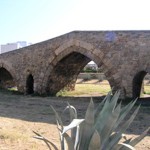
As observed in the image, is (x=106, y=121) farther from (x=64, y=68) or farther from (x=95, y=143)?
(x=64, y=68)

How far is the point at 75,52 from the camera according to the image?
1683 cm

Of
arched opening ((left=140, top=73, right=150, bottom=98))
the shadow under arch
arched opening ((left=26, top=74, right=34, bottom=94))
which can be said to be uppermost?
the shadow under arch

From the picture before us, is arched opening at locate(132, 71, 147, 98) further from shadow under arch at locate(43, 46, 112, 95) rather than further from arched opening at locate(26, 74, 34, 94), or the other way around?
arched opening at locate(26, 74, 34, 94)

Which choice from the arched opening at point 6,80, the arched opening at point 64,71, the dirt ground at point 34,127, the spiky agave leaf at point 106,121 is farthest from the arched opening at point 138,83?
the spiky agave leaf at point 106,121

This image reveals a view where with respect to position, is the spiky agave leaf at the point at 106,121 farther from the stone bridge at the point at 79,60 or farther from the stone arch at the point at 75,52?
the stone arch at the point at 75,52

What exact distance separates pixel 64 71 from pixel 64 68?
0.34 m

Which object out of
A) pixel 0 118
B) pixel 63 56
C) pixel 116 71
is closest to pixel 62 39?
pixel 63 56

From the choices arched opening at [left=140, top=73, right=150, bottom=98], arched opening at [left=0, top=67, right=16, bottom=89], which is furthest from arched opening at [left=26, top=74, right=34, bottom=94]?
arched opening at [left=140, top=73, right=150, bottom=98]

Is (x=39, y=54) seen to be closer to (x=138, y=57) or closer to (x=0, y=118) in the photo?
(x=138, y=57)

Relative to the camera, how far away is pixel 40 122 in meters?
9.16

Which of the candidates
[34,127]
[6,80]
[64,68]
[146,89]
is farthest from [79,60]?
[34,127]

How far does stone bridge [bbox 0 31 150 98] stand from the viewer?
564 inches

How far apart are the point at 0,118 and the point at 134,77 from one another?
7.00 metres

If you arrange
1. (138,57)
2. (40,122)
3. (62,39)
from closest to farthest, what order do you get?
(40,122) → (138,57) → (62,39)
